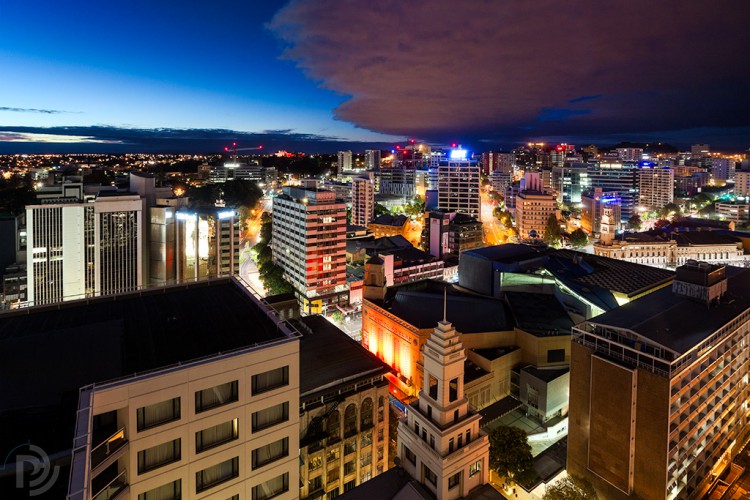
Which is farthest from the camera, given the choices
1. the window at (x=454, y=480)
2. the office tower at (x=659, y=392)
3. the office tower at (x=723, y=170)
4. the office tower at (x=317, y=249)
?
the office tower at (x=723, y=170)

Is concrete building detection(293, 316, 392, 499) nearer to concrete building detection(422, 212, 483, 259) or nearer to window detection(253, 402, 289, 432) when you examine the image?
window detection(253, 402, 289, 432)

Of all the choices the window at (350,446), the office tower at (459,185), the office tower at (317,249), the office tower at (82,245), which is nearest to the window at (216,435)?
the window at (350,446)

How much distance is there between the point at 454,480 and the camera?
16.9 metres

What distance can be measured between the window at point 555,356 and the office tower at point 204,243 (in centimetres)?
3245

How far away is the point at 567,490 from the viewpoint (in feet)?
77.1

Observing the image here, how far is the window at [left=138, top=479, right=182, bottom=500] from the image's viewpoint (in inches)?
467

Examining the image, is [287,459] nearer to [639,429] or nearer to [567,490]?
[567,490]

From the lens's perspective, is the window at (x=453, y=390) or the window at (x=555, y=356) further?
the window at (x=555, y=356)

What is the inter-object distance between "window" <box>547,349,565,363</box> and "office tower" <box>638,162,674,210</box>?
A: 4128 inches

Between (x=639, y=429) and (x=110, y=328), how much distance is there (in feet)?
83.4

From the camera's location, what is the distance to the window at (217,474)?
12586 millimetres

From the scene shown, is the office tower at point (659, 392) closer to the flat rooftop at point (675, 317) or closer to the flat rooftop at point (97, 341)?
the flat rooftop at point (675, 317)

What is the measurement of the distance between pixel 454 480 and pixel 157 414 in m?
11.1

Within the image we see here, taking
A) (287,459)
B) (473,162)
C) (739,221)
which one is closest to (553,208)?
(473,162)
